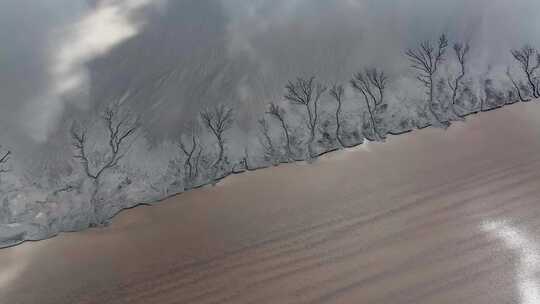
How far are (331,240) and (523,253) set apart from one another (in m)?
2.56

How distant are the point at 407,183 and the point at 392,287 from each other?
171cm

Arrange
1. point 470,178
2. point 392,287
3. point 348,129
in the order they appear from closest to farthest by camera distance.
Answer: point 392,287
point 470,178
point 348,129

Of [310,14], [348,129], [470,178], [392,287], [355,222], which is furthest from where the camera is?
[310,14]

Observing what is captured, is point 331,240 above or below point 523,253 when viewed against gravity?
above

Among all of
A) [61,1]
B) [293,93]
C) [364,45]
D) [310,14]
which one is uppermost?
[61,1]

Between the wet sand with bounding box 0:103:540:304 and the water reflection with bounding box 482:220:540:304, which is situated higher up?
the wet sand with bounding box 0:103:540:304

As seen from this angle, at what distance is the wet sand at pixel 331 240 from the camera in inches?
243

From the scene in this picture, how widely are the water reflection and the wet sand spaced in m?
0.01

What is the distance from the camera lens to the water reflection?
6.18 m

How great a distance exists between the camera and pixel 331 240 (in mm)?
6617

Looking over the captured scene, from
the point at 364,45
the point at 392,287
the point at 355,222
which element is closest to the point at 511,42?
the point at 364,45

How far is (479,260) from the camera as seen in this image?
6434 millimetres

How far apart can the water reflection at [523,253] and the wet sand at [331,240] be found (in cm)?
1

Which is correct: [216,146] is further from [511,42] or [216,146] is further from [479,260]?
[511,42]
